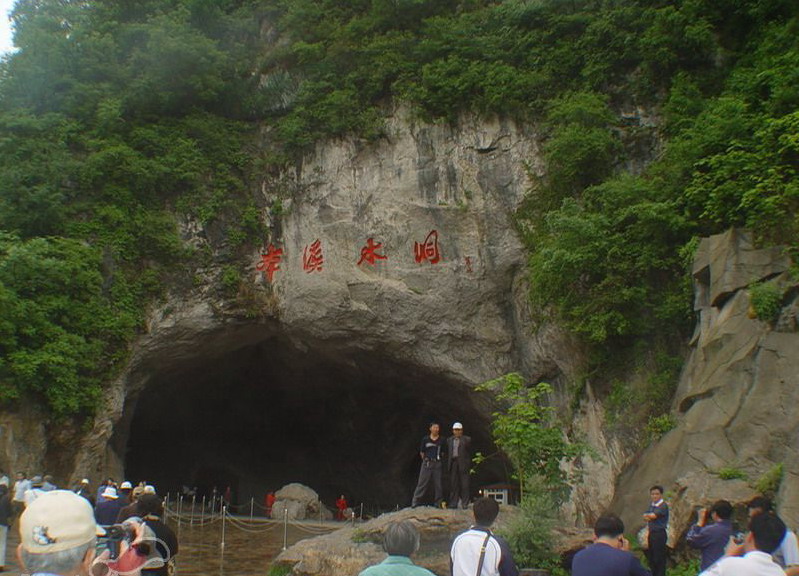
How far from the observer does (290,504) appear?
50.6 ft

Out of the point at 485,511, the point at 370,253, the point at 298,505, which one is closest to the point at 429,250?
the point at 370,253

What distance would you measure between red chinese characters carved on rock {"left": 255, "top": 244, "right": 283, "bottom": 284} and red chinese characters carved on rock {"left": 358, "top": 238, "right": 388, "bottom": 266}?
5.86 feet

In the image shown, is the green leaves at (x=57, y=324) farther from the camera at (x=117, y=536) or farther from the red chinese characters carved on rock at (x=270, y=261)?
the camera at (x=117, y=536)

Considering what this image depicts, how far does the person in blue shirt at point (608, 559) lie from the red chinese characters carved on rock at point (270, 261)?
11.3 m

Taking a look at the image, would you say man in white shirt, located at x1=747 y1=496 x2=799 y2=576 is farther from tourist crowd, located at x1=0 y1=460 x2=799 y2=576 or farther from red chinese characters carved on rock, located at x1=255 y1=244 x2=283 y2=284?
red chinese characters carved on rock, located at x1=255 y1=244 x2=283 y2=284

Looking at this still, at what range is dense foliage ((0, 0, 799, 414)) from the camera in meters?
9.66

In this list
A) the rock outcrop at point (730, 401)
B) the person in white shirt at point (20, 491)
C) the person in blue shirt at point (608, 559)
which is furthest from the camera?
the person in white shirt at point (20, 491)

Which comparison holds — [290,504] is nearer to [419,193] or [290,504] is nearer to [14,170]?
[419,193]

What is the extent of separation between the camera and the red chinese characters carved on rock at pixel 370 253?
43.0ft

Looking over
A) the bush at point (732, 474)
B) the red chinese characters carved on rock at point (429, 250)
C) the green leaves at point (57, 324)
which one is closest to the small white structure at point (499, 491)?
the red chinese characters carved on rock at point (429, 250)

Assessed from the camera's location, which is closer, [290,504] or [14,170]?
[14,170]

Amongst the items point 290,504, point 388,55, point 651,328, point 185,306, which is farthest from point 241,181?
point 651,328

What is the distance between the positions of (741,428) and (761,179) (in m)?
3.08

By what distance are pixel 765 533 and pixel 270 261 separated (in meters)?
11.7
